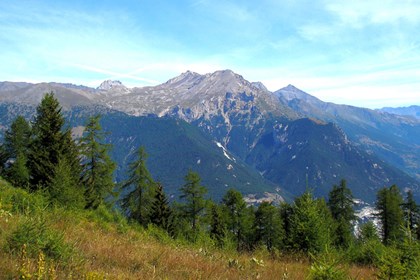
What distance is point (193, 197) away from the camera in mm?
52375

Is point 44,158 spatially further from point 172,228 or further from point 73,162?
point 172,228

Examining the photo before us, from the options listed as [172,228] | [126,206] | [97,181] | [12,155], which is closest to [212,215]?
[172,228]

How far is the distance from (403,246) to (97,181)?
1488 inches

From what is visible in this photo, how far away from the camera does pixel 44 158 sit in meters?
31.8

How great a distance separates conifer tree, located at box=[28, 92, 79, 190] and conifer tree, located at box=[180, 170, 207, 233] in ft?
67.6

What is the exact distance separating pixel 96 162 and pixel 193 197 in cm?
1696

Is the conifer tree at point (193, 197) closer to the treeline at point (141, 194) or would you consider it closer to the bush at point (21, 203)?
the treeline at point (141, 194)

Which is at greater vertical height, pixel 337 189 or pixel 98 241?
pixel 98 241

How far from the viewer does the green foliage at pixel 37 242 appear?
5.80 meters

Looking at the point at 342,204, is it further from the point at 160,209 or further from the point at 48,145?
the point at 48,145

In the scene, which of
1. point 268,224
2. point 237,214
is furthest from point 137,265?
point 268,224

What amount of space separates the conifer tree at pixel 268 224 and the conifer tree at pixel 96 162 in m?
28.1

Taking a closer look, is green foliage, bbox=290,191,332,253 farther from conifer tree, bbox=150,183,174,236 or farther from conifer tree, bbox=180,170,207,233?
conifer tree, bbox=180,170,207,233

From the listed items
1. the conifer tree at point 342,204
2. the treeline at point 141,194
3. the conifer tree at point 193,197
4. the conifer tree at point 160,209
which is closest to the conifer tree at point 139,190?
the treeline at point 141,194
